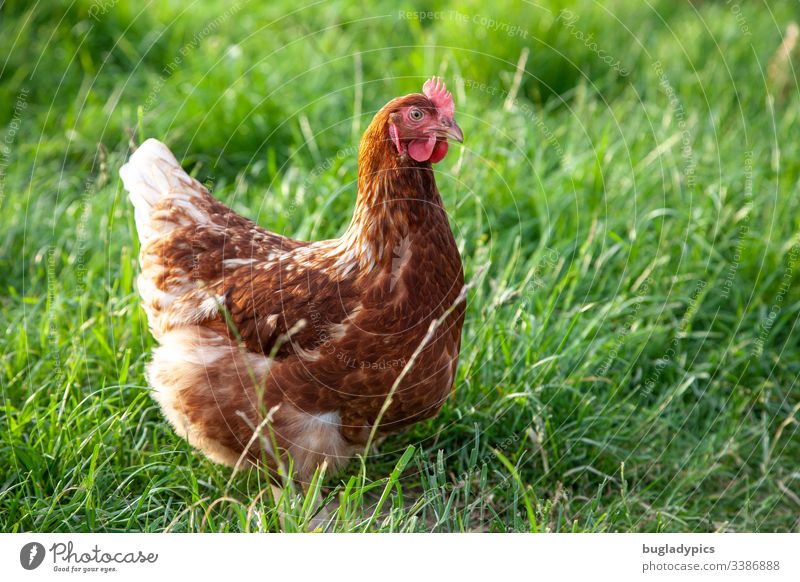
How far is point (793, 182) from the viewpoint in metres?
4.49

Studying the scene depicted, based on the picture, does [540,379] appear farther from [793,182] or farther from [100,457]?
[793,182]

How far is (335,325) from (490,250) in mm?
1236

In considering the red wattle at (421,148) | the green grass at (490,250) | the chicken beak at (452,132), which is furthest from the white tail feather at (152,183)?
the chicken beak at (452,132)

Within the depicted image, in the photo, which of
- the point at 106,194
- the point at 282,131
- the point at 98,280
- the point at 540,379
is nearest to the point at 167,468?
the point at 98,280

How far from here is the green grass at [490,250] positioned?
294cm

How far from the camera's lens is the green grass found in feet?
9.64

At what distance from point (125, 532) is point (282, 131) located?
2.57m

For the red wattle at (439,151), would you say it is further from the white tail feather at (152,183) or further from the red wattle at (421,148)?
the white tail feather at (152,183)
